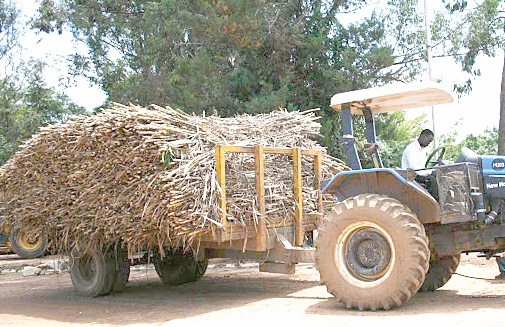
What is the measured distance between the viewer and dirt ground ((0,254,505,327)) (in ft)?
21.6

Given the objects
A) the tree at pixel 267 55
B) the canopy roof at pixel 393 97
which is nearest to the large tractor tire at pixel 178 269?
the canopy roof at pixel 393 97

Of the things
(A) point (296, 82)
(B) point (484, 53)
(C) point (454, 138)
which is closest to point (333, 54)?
(A) point (296, 82)

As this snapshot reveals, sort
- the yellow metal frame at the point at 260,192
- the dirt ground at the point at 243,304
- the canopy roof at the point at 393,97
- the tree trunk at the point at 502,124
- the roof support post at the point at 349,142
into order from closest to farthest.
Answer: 1. the dirt ground at the point at 243,304
2. the canopy roof at the point at 393,97
3. the roof support post at the point at 349,142
4. the yellow metal frame at the point at 260,192
5. the tree trunk at the point at 502,124

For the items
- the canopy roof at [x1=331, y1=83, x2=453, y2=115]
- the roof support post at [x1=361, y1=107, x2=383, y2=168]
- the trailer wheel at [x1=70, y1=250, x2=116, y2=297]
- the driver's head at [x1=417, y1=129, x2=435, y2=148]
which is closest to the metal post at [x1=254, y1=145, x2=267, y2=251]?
the canopy roof at [x1=331, y1=83, x2=453, y2=115]

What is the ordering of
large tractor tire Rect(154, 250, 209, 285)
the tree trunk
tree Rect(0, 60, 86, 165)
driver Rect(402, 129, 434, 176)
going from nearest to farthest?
driver Rect(402, 129, 434, 176) → large tractor tire Rect(154, 250, 209, 285) → the tree trunk → tree Rect(0, 60, 86, 165)

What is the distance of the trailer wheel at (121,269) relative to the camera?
9.66 meters

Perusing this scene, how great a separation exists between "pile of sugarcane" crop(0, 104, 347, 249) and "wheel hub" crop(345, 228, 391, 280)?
1.55 m

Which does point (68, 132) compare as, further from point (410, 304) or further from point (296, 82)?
point (296, 82)

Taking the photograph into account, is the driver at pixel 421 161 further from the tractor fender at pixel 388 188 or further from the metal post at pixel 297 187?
the metal post at pixel 297 187

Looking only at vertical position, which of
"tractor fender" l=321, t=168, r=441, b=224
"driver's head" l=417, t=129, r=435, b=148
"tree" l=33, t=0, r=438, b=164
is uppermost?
"tree" l=33, t=0, r=438, b=164

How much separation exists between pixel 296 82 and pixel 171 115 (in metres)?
10.1

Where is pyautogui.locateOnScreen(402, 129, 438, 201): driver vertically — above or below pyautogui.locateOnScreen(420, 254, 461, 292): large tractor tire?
above

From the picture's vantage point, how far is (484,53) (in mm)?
18516

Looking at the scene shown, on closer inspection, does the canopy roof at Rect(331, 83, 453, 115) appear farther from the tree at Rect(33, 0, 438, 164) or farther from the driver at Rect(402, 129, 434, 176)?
the tree at Rect(33, 0, 438, 164)
